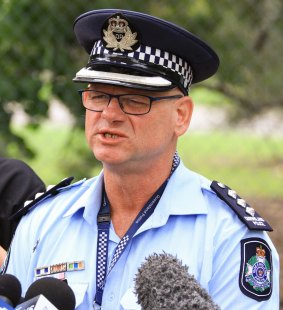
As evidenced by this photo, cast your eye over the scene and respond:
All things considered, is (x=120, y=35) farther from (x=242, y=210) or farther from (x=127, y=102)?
(x=242, y=210)

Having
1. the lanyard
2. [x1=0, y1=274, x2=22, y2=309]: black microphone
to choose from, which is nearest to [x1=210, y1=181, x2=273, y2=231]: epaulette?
the lanyard

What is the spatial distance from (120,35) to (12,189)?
127 cm

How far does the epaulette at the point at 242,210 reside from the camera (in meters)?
2.91

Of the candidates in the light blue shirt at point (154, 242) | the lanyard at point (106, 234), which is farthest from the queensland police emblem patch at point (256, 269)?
the lanyard at point (106, 234)

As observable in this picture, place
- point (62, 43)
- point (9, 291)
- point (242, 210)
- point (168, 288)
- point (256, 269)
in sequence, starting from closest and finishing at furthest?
1. point (168, 288)
2. point (9, 291)
3. point (256, 269)
4. point (242, 210)
5. point (62, 43)

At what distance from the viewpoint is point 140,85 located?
2904 millimetres

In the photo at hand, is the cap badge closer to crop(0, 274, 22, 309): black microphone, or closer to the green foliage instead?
crop(0, 274, 22, 309): black microphone

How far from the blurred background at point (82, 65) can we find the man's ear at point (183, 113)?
335 cm

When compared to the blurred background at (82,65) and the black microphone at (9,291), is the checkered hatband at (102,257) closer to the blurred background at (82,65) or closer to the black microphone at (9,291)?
the black microphone at (9,291)

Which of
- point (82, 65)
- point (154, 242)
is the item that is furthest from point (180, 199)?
point (82, 65)

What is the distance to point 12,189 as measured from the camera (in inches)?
162

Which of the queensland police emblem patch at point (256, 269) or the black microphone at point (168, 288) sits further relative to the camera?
the queensland police emblem patch at point (256, 269)

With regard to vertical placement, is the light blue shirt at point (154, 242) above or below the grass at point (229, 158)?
below

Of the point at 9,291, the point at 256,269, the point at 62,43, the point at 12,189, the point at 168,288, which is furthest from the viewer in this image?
the point at 62,43
